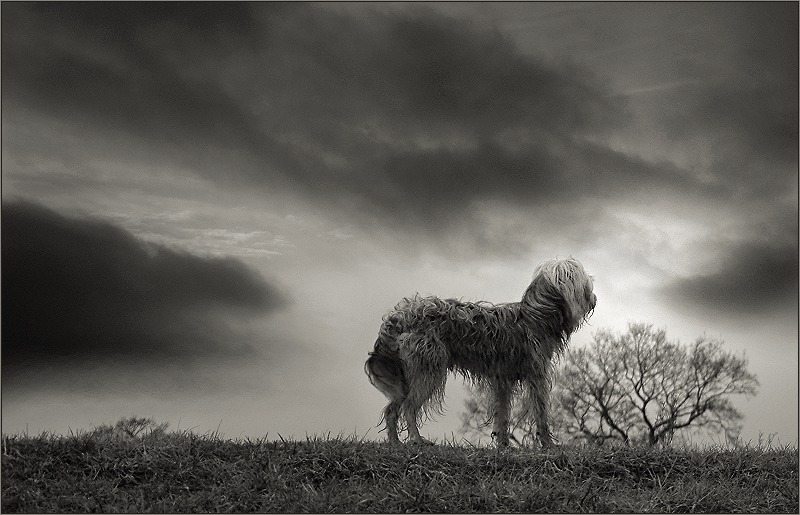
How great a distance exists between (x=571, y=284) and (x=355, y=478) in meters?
4.83

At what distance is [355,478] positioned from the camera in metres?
8.12

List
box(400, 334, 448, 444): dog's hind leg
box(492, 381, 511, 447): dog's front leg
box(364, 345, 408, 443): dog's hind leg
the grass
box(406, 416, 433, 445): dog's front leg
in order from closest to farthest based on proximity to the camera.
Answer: the grass
box(406, 416, 433, 445): dog's front leg
box(400, 334, 448, 444): dog's hind leg
box(364, 345, 408, 443): dog's hind leg
box(492, 381, 511, 447): dog's front leg

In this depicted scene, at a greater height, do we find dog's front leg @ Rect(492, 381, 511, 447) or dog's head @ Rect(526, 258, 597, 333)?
dog's head @ Rect(526, 258, 597, 333)

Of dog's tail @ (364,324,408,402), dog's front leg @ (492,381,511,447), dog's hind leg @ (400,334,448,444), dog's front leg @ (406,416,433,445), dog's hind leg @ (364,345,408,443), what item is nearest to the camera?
dog's front leg @ (406,416,433,445)

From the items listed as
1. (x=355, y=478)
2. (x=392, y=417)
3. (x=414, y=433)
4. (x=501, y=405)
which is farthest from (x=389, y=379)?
(x=355, y=478)

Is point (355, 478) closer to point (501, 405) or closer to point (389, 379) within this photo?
point (389, 379)

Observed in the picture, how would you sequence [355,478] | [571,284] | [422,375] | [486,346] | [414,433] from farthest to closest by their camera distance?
[571,284]
[486,346]
[422,375]
[414,433]
[355,478]

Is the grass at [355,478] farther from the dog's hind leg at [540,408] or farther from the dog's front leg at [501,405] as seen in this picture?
the dog's front leg at [501,405]

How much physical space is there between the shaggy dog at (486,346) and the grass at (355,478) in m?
1.60

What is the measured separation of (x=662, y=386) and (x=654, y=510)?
54.9 feet

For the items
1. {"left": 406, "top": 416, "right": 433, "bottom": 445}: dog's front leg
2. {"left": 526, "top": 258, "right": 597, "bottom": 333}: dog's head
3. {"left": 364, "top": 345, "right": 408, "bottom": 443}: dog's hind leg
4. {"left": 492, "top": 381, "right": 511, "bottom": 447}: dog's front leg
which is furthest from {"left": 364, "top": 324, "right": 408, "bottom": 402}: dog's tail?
{"left": 526, "top": 258, "right": 597, "bottom": 333}: dog's head

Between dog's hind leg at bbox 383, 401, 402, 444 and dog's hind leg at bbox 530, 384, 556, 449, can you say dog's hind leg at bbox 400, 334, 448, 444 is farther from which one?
dog's hind leg at bbox 530, 384, 556, 449

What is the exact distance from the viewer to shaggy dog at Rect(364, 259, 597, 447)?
416 inches

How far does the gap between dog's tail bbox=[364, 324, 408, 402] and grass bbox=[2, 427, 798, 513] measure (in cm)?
181
